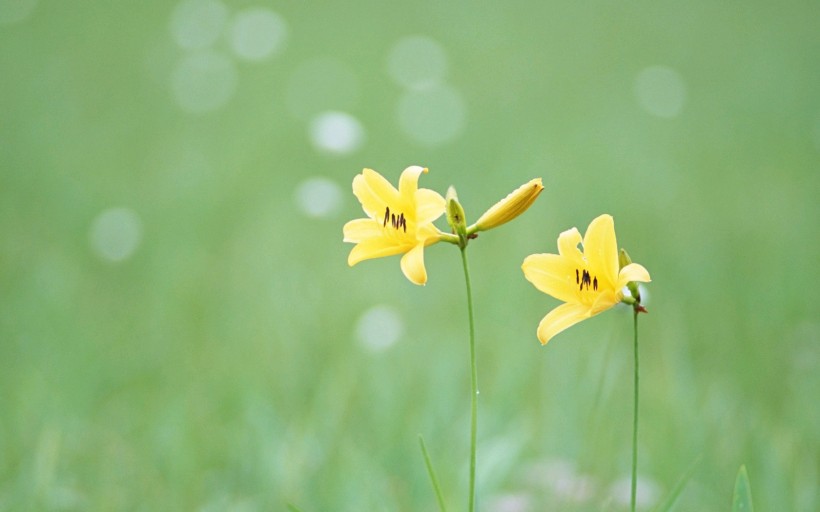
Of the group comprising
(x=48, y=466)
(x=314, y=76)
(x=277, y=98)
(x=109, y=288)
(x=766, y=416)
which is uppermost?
(x=314, y=76)

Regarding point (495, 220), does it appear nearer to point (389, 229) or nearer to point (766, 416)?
point (389, 229)

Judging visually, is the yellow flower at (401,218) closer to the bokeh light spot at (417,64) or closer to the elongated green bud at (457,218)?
the elongated green bud at (457,218)

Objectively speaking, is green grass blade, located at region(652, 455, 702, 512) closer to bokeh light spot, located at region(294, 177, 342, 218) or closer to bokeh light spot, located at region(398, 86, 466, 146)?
bokeh light spot, located at region(294, 177, 342, 218)

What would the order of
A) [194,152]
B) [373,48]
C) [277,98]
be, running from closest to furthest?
1. [194,152]
2. [277,98]
3. [373,48]

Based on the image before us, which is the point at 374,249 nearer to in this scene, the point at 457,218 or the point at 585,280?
the point at 457,218

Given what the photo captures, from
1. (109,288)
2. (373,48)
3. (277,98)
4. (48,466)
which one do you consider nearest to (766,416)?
(48,466)

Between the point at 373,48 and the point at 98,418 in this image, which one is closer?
the point at 98,418
